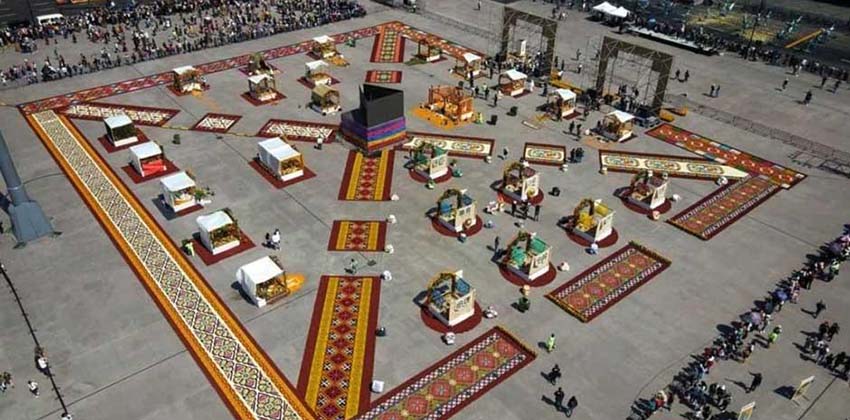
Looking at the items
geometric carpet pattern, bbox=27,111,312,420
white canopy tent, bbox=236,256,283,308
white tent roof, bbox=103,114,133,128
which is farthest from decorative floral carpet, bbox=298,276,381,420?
white tent roof, bbox=103,114,133,128

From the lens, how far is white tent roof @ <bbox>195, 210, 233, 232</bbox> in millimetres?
35759

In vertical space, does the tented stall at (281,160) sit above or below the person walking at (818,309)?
above

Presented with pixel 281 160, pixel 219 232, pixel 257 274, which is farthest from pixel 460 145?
pixel 257 274

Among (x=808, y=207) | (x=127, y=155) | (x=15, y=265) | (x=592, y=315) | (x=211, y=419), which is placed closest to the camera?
(x=211, y=419)

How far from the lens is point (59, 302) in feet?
108

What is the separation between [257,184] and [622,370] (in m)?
27.3

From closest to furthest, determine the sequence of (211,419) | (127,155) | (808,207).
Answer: (211,419) → (808,207) → (127,155)

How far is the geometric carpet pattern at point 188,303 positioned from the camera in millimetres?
27927

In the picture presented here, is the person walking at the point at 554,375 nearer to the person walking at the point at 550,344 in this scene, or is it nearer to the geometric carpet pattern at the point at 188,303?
the person walking at the point at 550,344

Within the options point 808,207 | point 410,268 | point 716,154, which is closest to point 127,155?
point 410,268

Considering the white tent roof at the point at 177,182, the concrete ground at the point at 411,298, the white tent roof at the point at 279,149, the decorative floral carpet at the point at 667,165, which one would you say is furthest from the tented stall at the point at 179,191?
the decorative floral carpet at the point at 667,165

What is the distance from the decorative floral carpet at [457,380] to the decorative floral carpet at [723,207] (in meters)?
16.4

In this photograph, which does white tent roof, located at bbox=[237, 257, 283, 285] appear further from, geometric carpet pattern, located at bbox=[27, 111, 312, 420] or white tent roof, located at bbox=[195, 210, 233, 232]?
white tent roof, located at bbox=[195, 210, 233, 232]

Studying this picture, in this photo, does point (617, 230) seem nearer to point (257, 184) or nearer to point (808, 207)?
point (808, 207)
